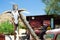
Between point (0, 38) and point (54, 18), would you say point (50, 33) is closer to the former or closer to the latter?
point (0, 38)

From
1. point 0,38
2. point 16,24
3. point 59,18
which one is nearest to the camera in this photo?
point 16,24

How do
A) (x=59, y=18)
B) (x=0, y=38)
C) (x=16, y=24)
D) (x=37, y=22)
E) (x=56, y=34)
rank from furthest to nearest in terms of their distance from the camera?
(x=59, y=18) < (x=37, y=22) < (x=0, y=38) < (x=16, y=24) < (x=56, y=34)

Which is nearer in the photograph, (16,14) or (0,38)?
(16,14)

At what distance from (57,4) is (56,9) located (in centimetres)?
44

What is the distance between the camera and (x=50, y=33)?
14.5 ft

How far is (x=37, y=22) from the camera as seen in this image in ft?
66.3

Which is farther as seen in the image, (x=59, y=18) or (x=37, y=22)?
(x=59, y=18)

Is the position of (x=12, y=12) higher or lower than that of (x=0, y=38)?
higher

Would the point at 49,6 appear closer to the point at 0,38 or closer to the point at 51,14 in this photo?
the point at 51,14

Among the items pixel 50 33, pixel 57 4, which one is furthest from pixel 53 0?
pixel 50 33

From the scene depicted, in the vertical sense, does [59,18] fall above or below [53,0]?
below

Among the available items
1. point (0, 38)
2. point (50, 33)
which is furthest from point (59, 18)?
point (50, 33)

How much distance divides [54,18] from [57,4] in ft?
4.50

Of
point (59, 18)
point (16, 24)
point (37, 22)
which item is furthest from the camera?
point (59, 18)
